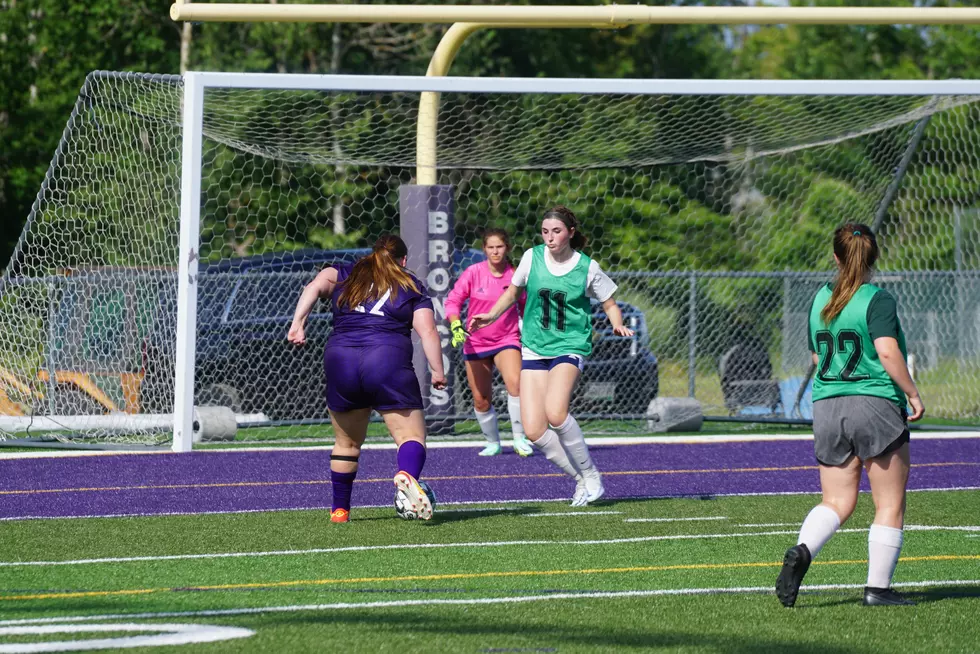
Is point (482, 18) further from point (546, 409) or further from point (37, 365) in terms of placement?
point (37, 365)

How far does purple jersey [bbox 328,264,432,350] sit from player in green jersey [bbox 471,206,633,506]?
1.00 m

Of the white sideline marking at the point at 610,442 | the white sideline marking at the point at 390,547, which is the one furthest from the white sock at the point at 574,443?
the white sideline marking at the point at 610,442

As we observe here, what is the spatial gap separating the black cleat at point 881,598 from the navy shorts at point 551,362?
3.66m

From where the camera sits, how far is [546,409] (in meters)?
9.70

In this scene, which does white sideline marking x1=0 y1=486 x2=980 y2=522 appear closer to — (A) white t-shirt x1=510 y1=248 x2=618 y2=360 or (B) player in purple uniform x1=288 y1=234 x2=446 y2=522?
(B) player in purple uniform x1=288 y1=234 x2=446 y2=522

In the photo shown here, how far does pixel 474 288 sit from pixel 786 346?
585cm

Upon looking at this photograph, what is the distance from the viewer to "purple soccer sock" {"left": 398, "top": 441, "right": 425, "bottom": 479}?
8.79 meters

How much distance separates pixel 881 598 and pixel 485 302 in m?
7.41

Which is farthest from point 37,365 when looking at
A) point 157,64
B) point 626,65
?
point 626,65

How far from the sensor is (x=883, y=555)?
246 inches

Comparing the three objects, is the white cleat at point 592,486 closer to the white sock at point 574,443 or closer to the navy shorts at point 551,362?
the white sock at point 574,443

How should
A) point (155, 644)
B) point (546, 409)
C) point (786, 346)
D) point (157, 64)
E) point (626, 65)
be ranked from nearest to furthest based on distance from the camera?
point (155, 644), point (546, 409), point (786, 346), point (157, 64), point (626, 65)

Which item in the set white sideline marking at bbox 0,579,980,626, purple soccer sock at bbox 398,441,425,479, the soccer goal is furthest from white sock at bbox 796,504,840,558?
the soccer goal

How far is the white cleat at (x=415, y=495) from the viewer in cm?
869
